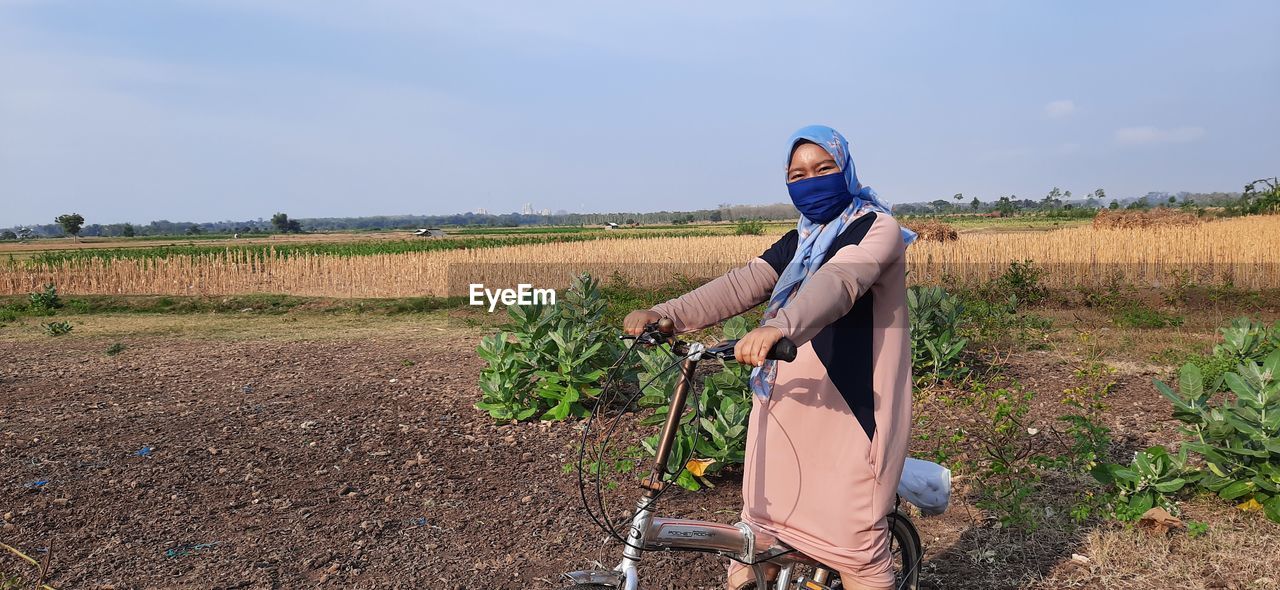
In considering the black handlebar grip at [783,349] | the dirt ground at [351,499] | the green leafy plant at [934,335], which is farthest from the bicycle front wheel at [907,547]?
the green leafy plant at [934,335]

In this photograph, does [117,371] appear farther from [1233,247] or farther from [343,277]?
[1233,247]

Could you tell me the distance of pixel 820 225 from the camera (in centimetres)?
227

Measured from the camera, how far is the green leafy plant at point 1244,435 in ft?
11.4

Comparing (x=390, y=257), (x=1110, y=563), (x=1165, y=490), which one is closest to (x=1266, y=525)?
(x=1165, y=490)

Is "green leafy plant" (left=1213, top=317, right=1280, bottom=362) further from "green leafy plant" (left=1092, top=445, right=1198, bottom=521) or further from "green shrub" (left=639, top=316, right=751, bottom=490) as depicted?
"green shrub" (left=639, top=316, right=751, bottom=490)

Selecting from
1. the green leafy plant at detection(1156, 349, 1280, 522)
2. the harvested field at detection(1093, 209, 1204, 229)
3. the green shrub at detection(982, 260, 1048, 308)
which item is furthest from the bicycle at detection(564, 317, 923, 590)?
the harvested field at detection(1093, 209, 1204, 229)

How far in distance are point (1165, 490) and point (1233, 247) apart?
1250 centimetres

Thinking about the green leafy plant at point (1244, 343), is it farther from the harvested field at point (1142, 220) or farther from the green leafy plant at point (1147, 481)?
the harvested field at point (1142, 220)

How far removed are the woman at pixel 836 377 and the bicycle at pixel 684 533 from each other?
81 mm

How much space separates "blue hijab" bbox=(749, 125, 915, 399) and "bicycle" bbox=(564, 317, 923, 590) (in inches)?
9.9

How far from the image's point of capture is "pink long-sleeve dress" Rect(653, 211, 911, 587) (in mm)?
2156

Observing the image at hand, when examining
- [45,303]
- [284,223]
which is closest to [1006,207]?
[45,303]

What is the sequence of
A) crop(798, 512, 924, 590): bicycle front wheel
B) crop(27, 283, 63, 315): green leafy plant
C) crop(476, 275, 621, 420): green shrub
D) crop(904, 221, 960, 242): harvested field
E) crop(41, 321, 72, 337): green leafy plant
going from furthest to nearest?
crop(904, 221, 960, 242): harvested field, crop(27, 283, 63, 315): green leafy plant, crop(41, 321, 72, 337): green leafy plant, crop(476, 275, 621, 420): green shrub, crop(798, 512, 924, 590): bicycle front wheel

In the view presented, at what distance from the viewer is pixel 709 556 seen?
356cm
